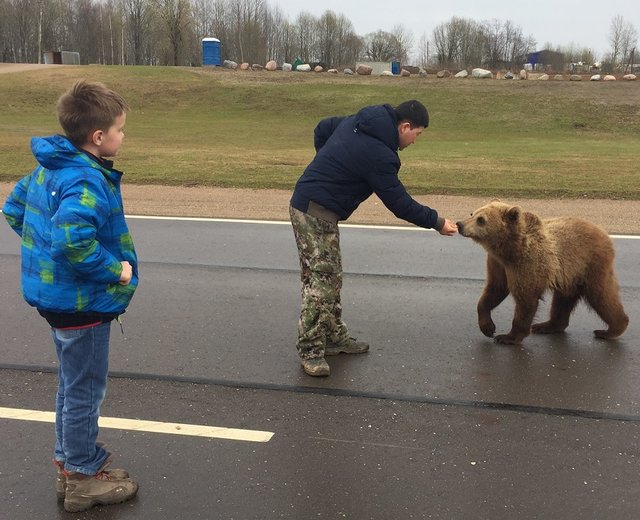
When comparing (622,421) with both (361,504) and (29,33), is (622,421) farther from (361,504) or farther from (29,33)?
(29,33)

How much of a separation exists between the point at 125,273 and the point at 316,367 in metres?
2.12

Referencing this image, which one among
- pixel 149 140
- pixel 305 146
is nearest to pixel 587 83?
pixel 305 146

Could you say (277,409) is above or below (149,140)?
below

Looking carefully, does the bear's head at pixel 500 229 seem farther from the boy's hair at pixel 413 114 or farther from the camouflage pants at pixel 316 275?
the camouflage pants at pixel 316 275


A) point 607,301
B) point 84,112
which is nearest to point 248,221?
point 607,301

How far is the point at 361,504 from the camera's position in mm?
3256

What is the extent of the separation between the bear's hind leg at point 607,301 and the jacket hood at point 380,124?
216cm

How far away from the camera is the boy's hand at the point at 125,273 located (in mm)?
3010

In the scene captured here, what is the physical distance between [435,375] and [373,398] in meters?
0.62

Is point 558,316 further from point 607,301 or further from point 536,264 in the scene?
point 536,264

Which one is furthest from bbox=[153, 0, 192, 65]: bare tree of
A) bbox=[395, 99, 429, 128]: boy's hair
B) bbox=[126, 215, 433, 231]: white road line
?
bbox=[395, 99, 429, 128]: boy's hair

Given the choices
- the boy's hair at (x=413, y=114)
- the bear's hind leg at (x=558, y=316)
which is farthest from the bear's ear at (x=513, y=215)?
the boy's hair at (x=413, y=114)

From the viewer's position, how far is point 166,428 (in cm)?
398

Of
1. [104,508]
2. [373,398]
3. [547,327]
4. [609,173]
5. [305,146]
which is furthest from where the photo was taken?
[305,146]
